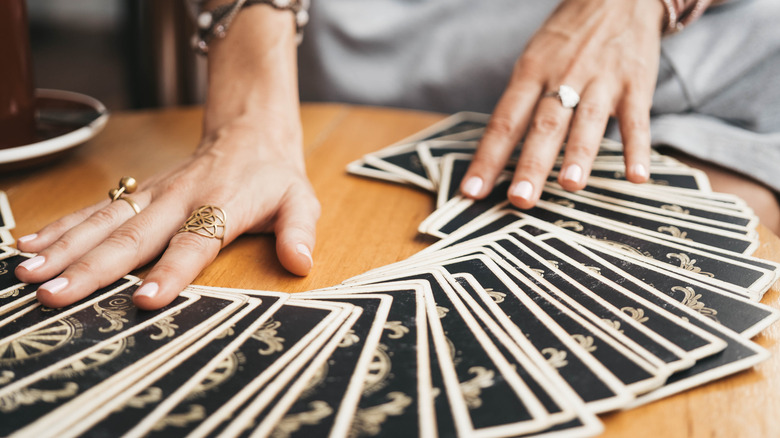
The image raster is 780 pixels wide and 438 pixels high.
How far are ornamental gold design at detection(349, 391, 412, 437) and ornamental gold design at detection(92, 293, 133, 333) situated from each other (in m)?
0.29

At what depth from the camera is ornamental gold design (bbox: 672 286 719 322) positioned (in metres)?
0.60

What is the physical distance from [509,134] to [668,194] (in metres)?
0.28

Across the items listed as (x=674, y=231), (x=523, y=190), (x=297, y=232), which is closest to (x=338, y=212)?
(x=297, y=232)

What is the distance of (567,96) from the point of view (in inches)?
37.8

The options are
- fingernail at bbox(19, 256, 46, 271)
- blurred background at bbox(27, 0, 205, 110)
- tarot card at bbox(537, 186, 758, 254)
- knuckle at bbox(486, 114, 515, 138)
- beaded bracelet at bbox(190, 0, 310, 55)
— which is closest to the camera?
fingernail at bbox(19, 256, 46, 271)

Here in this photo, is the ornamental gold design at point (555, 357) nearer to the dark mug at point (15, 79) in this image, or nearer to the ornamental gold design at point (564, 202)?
the ornamental gold design at point (564, 202)

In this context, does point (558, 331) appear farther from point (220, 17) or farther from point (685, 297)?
point (220, 17)

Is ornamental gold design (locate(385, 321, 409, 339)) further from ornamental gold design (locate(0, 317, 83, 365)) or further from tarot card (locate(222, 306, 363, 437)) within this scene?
ornamental gold design (locate(0, 317, 83, 365))

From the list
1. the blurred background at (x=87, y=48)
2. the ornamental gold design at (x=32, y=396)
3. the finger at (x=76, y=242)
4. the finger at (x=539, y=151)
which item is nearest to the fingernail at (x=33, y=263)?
the finger at (x=76, y=242)

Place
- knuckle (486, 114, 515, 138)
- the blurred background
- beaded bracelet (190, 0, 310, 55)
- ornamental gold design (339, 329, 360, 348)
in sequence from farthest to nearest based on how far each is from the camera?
the blurred background
beaded bracelet (190, 0, 310, 55)
knuckle (486, 114, 515, 138)
ornamental gold design (339, 329, 360, 348)

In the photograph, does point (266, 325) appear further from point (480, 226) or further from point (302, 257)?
point (480, 226)

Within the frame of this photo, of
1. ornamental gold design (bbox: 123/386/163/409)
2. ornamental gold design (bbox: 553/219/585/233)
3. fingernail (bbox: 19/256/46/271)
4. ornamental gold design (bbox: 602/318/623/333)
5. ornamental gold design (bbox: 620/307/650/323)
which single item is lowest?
ornamental gold design (bbox: 123/386/163/409)

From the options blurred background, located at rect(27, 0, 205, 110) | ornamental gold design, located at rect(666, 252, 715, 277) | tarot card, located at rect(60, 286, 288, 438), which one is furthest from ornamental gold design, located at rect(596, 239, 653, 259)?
blurred background, located at rect(27, 0, 205, 110)

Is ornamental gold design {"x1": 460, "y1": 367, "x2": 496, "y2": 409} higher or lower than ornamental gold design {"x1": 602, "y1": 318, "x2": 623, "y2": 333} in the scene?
lower
